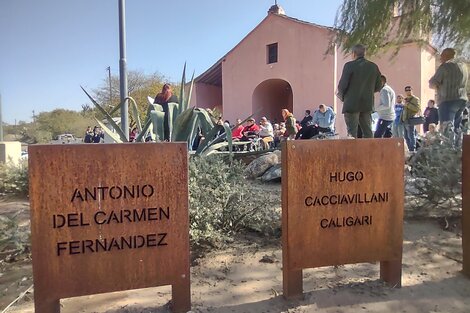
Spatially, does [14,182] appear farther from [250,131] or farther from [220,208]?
[250,131]

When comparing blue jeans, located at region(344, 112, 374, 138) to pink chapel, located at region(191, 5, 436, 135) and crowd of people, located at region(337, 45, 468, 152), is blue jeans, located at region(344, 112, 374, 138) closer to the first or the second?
crowd of people, located at region(337, 45, 468, 152)

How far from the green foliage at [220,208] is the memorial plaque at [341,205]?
0.87 meters

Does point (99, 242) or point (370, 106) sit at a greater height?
point (370, 106)

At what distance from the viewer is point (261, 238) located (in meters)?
3.66

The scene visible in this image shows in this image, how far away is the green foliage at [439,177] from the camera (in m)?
4.00

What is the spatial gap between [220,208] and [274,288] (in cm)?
96

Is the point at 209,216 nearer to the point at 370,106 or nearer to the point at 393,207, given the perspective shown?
the point at 393,207

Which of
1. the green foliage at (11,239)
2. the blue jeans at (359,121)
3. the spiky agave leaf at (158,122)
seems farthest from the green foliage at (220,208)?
the blue jeans at (359,121)

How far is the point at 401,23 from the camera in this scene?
654cm

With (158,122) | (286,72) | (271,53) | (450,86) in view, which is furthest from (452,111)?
(271,53)

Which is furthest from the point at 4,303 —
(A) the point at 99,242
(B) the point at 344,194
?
(B) the point at 344,194

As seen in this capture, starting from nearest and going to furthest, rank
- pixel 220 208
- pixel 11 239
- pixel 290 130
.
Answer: pixel 11 239
pixel 220 208
pixel 290 130

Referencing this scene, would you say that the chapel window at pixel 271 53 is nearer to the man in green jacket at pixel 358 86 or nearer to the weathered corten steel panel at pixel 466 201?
the man in green jacket at pixel 358 86

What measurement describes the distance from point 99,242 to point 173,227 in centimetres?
41
